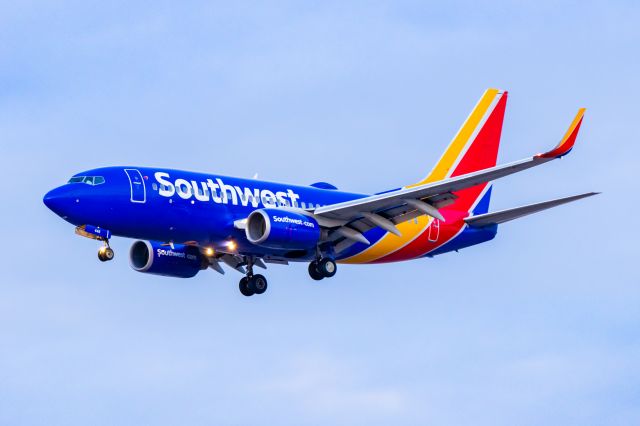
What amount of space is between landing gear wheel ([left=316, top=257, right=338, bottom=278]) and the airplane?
1.6 inches

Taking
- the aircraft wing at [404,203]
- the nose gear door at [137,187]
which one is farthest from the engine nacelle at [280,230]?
the nose gear door at [137,187]

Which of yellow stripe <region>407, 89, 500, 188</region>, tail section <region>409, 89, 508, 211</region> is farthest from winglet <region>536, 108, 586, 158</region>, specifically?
yellow stripe <region>407, 89, 500, 188</region>

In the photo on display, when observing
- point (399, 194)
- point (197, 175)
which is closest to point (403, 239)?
point (399, 194)

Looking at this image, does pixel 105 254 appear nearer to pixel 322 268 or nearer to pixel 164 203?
pixel 164 203

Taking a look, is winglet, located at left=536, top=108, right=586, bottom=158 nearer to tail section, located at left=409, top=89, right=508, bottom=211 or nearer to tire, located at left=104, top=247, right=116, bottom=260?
tail section, located at left=409, top=89, right=508, bottom=211

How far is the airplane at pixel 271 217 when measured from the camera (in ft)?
180

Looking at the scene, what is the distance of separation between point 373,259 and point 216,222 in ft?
29.2

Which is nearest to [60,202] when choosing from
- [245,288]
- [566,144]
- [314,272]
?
[245,288]

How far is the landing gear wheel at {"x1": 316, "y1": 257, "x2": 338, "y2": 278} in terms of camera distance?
59.6 meters

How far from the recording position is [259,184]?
59.4m

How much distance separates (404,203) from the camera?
57.9 metres

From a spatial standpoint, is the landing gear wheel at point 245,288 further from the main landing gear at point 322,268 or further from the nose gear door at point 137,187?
the nose gear door at point 137,187

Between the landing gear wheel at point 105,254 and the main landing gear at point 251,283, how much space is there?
858 centimetres

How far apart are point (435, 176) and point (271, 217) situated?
41.4 ft
